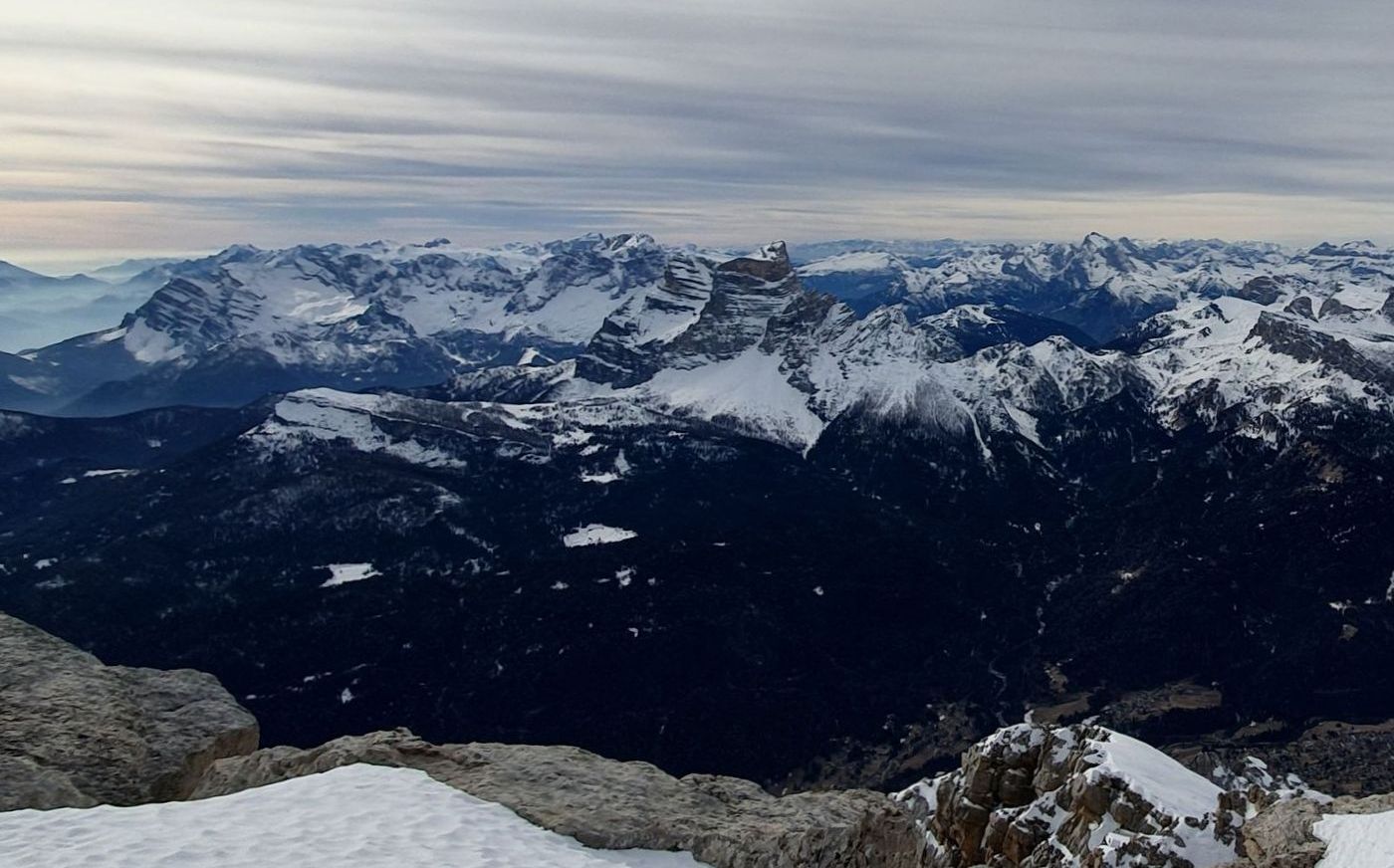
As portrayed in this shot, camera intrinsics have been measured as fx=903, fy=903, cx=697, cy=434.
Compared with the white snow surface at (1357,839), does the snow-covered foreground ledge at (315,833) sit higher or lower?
lower

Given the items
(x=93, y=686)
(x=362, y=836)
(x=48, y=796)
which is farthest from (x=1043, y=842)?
(x=93, y=686)

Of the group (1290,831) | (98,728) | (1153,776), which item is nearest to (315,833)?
(98,728)

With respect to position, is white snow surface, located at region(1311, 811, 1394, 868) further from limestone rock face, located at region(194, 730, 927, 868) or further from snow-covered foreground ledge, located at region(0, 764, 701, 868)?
snow-covered foreground ledge, located at region(0, 764, 701, 868)

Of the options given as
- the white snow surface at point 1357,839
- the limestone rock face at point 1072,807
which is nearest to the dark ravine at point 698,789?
the limestone rock face at point 1072,807

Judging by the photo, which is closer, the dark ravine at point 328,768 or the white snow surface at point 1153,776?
the white snow surface at point 1153,776

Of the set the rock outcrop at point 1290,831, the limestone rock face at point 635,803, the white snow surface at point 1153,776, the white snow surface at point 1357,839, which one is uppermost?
the white snow surface at point 1357,839

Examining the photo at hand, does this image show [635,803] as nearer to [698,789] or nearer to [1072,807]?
[698,789]

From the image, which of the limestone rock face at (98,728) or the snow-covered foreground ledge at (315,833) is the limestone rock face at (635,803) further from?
the limestone rock face at (98,728)

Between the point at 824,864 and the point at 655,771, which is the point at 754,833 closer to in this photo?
the point at 824,864
